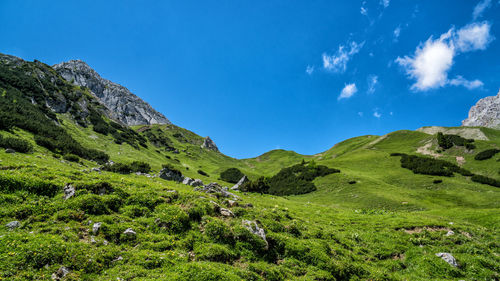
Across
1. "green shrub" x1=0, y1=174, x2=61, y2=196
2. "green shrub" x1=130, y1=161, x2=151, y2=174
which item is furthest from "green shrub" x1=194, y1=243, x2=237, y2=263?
"green shrub" x1=130, y1=161, x2=151, y2=174

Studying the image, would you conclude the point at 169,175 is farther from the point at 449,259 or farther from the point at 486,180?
the point at 486,180

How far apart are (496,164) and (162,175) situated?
236 feet

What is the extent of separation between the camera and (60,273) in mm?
7055

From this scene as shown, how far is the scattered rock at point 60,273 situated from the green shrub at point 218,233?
18.7ft

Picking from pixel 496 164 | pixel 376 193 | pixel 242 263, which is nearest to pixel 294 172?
pixel 376 193

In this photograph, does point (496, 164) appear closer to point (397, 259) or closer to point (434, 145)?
point (434, 145)

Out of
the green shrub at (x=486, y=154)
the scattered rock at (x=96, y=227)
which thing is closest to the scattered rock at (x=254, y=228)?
the scattered rock at (x=96, y=227)

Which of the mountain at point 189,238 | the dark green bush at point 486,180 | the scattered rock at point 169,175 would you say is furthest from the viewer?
the dark green bush at point 486,180

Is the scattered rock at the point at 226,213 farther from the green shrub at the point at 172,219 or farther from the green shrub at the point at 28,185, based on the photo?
the green shrub at the point at 28,185

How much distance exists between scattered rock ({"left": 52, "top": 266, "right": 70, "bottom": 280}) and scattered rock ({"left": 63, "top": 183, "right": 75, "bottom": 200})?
5318 millimetres

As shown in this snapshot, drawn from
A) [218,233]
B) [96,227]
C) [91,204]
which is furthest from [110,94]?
[218,233]

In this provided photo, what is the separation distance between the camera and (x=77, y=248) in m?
8.10

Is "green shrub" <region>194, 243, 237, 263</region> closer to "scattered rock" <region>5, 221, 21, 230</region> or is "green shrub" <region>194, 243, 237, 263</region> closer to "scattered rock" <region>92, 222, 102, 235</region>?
"scattered rock" <region>92, 222, 102, 235</region>

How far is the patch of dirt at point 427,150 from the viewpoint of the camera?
6286cm
